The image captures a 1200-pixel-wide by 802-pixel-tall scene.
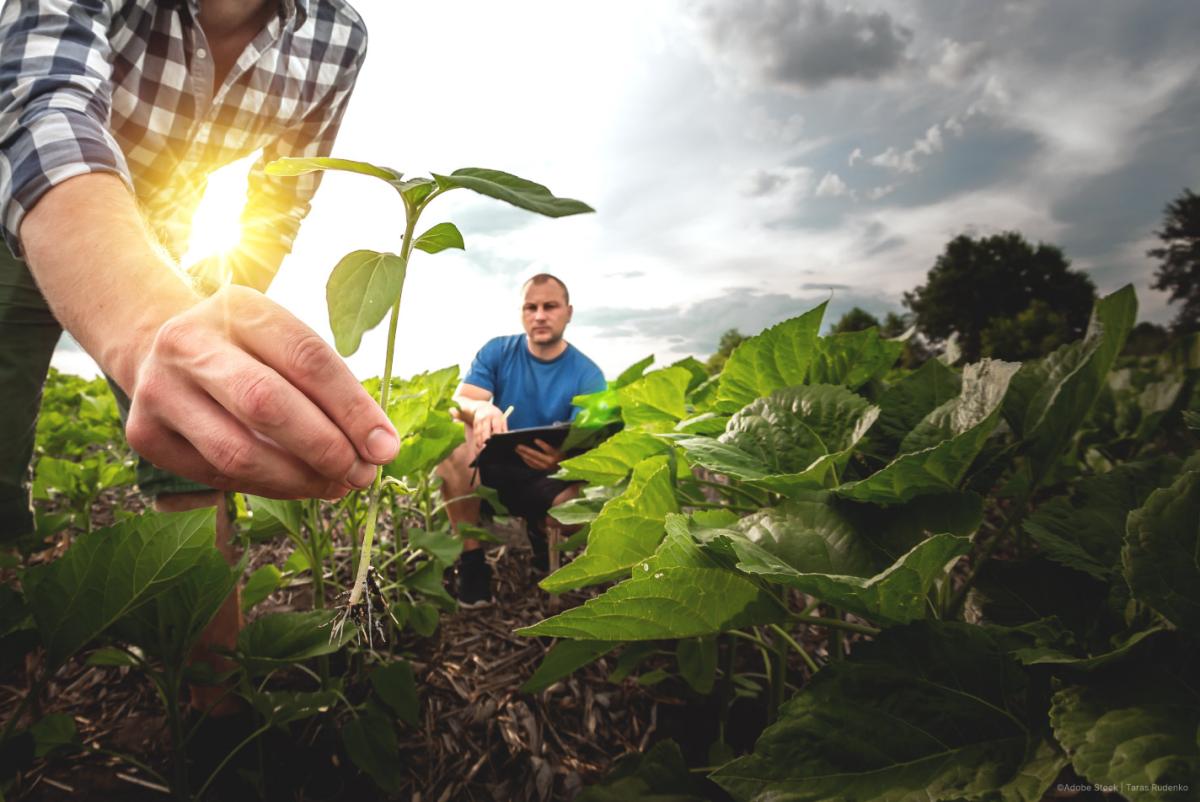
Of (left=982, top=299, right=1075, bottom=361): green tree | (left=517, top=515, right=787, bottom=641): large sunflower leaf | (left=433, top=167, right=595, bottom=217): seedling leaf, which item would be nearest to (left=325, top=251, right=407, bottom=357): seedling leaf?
(left=433, top=167, right=595, bottom=217): seedling leaf

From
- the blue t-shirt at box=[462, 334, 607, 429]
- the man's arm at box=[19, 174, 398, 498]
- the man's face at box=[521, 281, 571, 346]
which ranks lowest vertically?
the man's arm at box=[19, 174, 398, 498]

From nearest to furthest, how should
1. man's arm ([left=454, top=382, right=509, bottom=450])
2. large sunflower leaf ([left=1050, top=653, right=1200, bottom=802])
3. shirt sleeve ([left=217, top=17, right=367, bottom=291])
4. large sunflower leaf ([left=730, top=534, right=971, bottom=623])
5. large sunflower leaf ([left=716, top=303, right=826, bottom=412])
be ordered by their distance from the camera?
large sunflower leaf ([left=1050, top=653, right=1200, bottom=802])
large sunflower leaf ([left=730, top=534, right=971, bottom=623])
large sunflower leaf ([left=716, top=303, right=826, bottom=412])
shirt sleeve ([left=217, top=17, right=367, bottom=291])
man's arm ([left=454, top=382, right=509, bottom=450])

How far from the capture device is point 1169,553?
0.53 m

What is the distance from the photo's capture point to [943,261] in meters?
30.1

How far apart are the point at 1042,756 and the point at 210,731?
2.00 metres

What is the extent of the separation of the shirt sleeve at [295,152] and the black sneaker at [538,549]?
1.75 metres

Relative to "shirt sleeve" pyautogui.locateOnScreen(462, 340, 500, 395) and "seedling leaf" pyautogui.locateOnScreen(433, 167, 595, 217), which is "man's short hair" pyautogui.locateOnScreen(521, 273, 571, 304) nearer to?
A: "shirt sleeve" pyautogui.locateOnScreen(462, 340, 500, 395)

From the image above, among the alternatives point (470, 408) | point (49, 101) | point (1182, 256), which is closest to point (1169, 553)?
point (49, 101)

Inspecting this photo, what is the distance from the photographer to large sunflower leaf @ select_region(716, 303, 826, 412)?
3.50ft

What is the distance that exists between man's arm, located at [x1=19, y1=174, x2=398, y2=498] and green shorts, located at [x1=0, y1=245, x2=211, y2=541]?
1380 mm

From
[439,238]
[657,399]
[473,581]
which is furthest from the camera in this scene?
[473,581]

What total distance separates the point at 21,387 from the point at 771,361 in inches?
87.3

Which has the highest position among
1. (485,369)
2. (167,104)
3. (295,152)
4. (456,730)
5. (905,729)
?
(295,152)

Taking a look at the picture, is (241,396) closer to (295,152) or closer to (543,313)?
(295,152)
